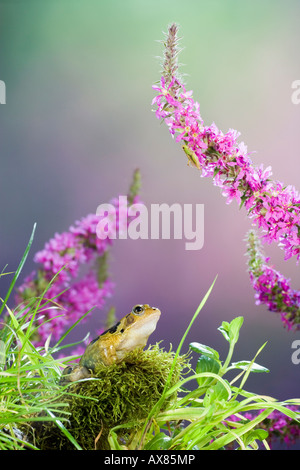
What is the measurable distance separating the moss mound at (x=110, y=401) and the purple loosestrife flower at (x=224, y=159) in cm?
36

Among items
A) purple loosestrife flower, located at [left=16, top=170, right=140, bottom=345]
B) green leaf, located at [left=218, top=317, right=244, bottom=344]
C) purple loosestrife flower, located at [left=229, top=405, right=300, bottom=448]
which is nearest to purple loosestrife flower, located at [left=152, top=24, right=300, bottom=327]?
green leaf, located at [left=218, top=317, right=244, bottom=344]

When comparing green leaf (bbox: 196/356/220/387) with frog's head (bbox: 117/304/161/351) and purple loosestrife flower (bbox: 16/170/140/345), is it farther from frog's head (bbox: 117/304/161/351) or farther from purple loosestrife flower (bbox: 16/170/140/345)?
purple loosestrife flower (bbox: 16/170/140/345)

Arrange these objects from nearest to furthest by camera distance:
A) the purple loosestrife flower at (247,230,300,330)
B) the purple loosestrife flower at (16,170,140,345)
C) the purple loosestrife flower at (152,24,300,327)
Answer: the purple loosestrife flower at (152,24,300,327)
the purple loosestrife flower at (247,230,300,330)
the purple loosestrife flower at (16,170,140,345)

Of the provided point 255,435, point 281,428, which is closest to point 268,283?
point 281,428

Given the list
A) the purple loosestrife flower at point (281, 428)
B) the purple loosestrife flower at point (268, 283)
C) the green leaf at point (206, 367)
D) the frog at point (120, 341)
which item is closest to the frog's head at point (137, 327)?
the frog at point (120, 341)

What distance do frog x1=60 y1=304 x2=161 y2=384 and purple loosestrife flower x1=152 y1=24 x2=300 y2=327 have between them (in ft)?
1.04

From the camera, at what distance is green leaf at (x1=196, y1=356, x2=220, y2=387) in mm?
834

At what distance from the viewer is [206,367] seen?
84 centimetres

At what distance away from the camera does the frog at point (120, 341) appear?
77cm

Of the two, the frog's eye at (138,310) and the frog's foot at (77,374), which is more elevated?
the frog's eye at (138,310)

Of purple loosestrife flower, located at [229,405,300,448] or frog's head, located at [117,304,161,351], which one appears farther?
purple loosestrife flower, located at [229,405,300,448]

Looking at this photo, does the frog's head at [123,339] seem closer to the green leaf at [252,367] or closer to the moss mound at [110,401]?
the moss mound at [110,401]

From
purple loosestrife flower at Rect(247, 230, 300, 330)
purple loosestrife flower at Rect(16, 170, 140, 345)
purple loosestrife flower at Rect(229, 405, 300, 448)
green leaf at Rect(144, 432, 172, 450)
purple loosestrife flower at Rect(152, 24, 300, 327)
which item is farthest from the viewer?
purple loosestrife flower at Rect(16, 170, 140, 345)
